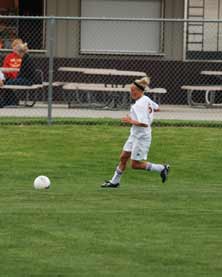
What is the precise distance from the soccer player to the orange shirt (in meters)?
8.49

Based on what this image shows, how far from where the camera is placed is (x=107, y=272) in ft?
31.8

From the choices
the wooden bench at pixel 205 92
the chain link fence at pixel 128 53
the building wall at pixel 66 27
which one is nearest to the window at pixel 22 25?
the chain link fence at pixel 128 53

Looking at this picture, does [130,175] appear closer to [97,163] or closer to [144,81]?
[97,163]

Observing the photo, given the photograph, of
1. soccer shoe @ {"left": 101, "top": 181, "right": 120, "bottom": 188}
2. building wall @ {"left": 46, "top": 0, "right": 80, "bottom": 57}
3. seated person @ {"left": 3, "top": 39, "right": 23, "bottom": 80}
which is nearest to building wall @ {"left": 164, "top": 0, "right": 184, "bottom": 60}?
building wall @ {"left": 46, "top": 0, "right": 80, "bottom": 57}

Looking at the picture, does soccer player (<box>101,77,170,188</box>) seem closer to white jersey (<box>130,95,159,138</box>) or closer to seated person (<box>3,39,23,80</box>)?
white jersey (<box>130,95,159,138</box>)

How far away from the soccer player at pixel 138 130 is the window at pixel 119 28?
10440 millimetres

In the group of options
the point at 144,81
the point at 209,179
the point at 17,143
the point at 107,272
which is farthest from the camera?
the point at 17,143

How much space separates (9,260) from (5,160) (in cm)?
763

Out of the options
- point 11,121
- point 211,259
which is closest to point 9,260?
point 211,259

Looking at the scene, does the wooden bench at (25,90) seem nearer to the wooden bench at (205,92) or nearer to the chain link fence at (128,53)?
the chain link fence at (128,53)

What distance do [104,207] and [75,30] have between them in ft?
41.4

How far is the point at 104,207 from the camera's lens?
13258mm

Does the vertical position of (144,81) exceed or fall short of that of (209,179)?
it exceeds it

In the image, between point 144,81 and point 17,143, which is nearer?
point 144,81
